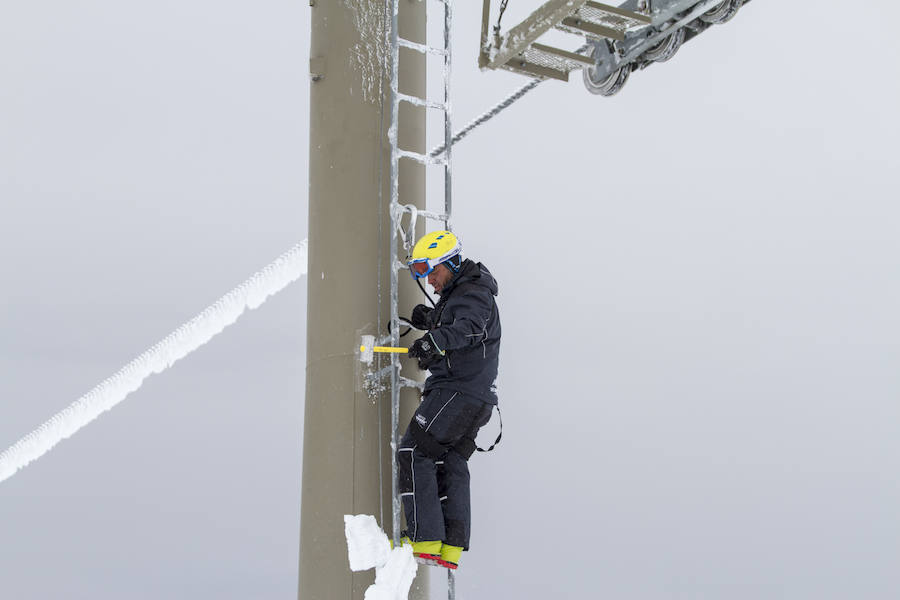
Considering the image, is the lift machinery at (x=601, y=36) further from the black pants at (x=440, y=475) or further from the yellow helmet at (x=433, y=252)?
the black pants at (x=440, y=475)

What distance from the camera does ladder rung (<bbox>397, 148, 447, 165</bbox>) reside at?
7.75 metres

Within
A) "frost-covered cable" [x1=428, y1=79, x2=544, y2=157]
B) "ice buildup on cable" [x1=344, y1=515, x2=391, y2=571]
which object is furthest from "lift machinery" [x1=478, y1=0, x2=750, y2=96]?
"ice buildup on cable" [x1=344, y1=515, x2=391, y2=571]

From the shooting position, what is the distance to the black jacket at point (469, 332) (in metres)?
6.86

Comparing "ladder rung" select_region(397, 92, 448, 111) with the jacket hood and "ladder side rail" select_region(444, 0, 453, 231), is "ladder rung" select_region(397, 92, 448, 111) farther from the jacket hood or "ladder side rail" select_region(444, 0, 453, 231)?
the jacket hood

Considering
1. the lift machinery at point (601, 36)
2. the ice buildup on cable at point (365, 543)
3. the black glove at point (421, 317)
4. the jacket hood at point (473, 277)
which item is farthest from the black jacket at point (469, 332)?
the lift machinery at point (601, 36)

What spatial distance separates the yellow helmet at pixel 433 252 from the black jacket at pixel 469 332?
0.46 feet

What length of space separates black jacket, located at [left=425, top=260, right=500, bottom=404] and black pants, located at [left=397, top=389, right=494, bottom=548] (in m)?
0.10

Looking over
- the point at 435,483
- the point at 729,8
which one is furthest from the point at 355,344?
the point at 729,8

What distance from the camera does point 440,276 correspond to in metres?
7.13

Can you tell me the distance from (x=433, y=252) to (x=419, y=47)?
6.22 ft

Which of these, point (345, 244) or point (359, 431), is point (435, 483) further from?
point (345, 244)

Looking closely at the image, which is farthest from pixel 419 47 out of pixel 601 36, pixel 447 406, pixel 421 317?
pixel 447 406

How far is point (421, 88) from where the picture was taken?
8.21 m

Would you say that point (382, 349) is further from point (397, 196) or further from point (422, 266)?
point (397, 196)
